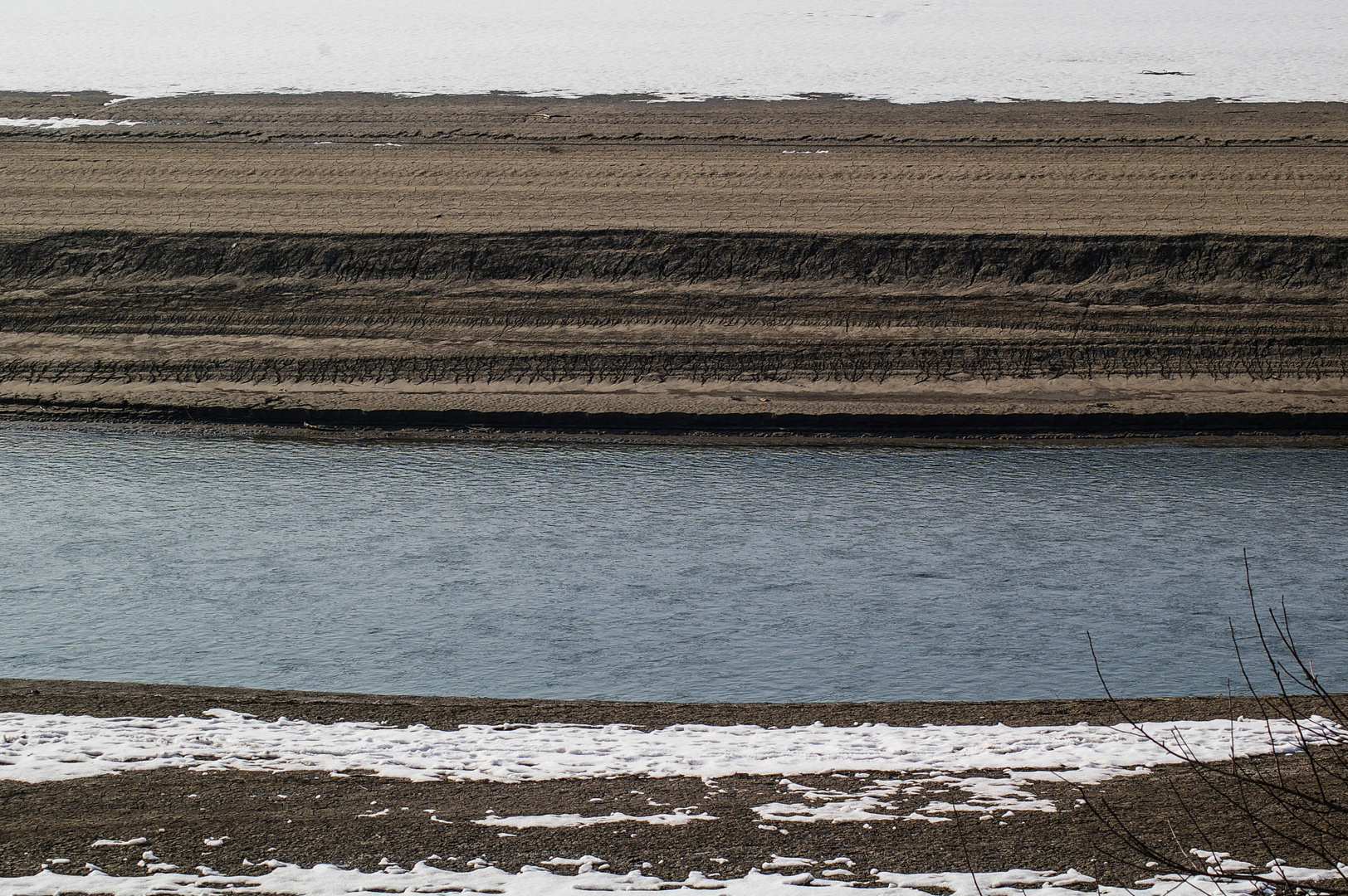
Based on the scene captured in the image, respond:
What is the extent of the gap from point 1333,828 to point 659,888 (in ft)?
7.75

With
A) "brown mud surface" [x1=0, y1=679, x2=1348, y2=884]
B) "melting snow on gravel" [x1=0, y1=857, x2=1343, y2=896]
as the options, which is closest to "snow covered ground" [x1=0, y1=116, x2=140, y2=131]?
"brown mud surface" [x1=0, y1=679, x2=1348, y2=884]

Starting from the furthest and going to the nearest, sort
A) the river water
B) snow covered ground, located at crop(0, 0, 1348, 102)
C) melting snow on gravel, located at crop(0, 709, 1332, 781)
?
snow covered ground, located at crop(0, 0, 1348, 102)
the river water
melting snow on gravel, located at crop(0, 709, 1332, 781)

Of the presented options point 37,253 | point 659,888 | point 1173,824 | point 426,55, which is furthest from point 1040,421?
point 426,55

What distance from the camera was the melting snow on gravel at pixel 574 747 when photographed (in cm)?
568

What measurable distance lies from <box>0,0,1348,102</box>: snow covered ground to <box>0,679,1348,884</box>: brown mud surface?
14426mm

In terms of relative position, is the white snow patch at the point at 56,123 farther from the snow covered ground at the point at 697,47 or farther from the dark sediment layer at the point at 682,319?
the dark sediment layer at the point at 682,319

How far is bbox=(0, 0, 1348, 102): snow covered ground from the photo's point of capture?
19.2 m

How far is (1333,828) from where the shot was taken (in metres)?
4.42

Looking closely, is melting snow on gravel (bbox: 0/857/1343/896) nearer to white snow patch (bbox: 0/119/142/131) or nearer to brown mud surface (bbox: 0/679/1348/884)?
brown mud surface (bbox: 0/679/1348/884)

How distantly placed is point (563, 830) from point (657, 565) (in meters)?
3.69

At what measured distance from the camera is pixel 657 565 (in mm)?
8648

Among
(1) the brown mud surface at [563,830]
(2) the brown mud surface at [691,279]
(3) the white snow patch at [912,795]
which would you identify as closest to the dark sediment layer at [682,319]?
(2) the brown mud surface at [691,279]

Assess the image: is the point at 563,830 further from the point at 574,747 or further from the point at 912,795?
the point at 912,795

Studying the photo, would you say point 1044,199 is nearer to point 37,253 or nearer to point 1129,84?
point 1129,84
